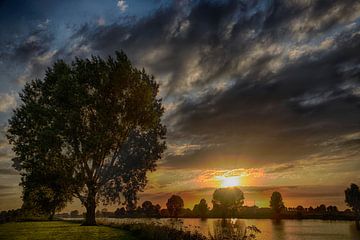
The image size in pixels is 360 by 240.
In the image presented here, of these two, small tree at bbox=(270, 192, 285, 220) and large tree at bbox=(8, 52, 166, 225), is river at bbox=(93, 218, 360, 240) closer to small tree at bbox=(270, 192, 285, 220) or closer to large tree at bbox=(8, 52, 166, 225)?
large tree at bbox=(8, 52, 166, 225)

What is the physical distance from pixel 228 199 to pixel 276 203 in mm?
27516

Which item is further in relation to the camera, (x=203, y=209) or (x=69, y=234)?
(x=203, y=209)

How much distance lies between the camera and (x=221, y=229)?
2325 centimetres

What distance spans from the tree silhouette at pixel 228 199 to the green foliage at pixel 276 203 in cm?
1673

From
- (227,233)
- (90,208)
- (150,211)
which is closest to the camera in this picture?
(227,233)

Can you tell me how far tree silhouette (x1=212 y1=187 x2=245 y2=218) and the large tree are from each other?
132148 mm

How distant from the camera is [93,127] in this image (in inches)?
1516

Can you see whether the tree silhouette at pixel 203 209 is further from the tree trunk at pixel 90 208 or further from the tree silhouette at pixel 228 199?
the tree trunk at pixel 90 208

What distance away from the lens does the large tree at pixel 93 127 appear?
3653 centimetres

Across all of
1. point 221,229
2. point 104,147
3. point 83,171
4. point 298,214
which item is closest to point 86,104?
point 104,147

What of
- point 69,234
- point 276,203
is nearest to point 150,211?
point 69,234

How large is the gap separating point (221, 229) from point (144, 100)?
22.1 m

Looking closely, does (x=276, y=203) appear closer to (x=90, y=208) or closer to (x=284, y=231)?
(x=284, y=231)

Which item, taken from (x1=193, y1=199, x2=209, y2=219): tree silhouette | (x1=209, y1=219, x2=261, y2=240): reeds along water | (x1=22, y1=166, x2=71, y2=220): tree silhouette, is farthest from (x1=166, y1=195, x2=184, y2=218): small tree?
(x1=209, y1=219, x2=261, y2=240): reeds along water
